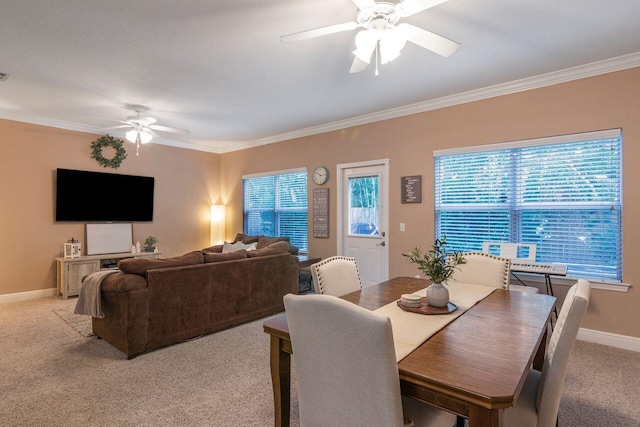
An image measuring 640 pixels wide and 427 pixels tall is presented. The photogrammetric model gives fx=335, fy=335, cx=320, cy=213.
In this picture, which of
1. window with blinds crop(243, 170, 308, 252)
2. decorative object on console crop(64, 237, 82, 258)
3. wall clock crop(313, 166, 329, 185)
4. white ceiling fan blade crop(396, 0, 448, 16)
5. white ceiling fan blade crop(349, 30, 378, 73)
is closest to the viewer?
white ceiling fan blade crop(396, 0, 448, 16)

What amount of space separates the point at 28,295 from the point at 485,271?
6.03 meters

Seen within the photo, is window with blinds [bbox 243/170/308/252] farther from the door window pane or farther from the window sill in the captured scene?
the window sill

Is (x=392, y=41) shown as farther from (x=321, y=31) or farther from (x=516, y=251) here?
(x=516, y=251)

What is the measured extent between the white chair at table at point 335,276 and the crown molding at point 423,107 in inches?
105

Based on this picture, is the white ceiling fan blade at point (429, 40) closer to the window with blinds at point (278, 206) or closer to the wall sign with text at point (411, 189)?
the wall sign with text at point (411, 189)

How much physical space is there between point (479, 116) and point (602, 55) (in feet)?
3.81

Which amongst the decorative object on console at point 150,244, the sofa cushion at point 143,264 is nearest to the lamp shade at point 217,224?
the decorative object on console at point 150,244

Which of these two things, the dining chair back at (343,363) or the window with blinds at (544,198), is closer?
the dining chair back at (343,363)

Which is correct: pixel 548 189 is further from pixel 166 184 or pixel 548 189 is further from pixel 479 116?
pixel 166 184

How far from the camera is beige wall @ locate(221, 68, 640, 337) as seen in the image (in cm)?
308

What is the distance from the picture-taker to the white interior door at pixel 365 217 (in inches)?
188

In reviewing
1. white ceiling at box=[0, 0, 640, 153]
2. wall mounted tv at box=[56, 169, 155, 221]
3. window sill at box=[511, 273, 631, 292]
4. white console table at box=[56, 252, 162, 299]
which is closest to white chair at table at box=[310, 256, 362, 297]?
white ceiling at box=[0, 0, 640, 153]

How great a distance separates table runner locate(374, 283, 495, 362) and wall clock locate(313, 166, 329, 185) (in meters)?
3.29

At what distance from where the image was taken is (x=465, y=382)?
1.09m
